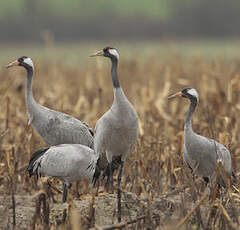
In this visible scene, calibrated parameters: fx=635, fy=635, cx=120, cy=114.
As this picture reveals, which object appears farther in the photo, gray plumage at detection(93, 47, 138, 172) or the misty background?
the misty background

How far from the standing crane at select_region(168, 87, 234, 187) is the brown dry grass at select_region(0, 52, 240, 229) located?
0.12 m

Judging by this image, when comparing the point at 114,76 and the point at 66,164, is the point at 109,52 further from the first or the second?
the point at 66,164

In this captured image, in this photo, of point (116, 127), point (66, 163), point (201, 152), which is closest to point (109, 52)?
point (116, 127)

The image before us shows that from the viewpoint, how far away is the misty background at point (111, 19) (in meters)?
24.0

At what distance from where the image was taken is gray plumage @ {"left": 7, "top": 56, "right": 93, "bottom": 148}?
571 cm

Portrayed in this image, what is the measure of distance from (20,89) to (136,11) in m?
15.9

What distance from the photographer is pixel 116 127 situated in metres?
4.70

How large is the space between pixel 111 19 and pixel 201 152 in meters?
19.6

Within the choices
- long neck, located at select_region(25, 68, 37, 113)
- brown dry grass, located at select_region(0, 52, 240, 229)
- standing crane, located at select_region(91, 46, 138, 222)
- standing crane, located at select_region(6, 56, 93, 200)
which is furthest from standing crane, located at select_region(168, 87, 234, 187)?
long neck, located at select_region(25, 68, 37, 113)

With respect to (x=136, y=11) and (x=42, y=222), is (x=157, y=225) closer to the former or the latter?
(x=42, y=222)

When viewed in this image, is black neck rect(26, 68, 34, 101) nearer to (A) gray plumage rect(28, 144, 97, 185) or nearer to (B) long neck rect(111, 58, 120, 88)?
(A) gray plumage rect(28, 144, 97, 185)

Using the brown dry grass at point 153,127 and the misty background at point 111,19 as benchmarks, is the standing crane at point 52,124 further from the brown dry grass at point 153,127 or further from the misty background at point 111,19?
the misty background at point 111,19

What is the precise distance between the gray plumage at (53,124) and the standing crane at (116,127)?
0.86 meters

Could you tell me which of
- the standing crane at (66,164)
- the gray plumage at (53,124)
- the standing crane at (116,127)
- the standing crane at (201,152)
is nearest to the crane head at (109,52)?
the standing crane at (116,127)
